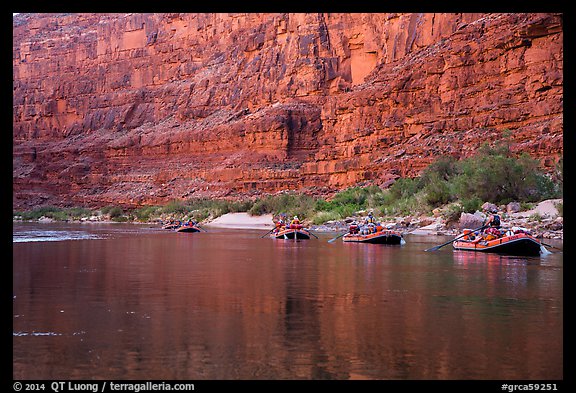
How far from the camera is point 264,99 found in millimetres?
90875

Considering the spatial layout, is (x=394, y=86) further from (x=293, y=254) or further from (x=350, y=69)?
(x=293, y=254)

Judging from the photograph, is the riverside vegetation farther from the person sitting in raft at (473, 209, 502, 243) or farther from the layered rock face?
the person sitting in raft at (473, 209, 502, 243)

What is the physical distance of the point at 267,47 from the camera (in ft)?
310

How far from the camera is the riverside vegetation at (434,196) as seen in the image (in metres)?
40.4

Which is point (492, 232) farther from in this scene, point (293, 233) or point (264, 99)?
point (264, 99)

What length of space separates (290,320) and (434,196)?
3449 cm

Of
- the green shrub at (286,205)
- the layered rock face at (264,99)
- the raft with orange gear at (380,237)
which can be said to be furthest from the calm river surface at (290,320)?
the green shrub at (286,205)

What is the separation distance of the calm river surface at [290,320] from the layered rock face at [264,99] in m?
31.2

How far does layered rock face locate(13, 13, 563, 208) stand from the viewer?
5831 centimetres

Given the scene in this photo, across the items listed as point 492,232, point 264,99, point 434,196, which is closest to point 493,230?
point 492,232

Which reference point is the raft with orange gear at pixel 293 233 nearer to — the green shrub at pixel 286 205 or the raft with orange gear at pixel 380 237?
the raft with orange gear at pixel 380 237

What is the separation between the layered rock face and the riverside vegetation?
143 inches

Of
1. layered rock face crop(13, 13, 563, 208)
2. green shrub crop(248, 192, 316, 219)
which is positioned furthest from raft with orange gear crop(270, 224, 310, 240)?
green shrub crop(248, 192, 316, 219)
